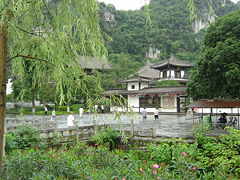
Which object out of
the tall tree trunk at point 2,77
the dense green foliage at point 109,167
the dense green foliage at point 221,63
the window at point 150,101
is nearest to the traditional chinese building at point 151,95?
the window at point 150,101

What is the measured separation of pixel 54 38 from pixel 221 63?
1241 cm

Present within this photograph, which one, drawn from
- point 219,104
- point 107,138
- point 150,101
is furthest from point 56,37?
point 150,101

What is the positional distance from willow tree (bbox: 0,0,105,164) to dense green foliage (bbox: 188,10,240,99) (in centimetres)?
1138

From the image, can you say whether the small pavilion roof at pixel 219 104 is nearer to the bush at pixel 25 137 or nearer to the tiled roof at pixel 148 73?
the bush at pixel 25 137

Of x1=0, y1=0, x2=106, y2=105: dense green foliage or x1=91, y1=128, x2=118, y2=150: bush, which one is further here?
x1=91, y1=128, x2=118, y2=150: bush

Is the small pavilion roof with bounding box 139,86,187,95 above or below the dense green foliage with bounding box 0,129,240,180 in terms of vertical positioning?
above

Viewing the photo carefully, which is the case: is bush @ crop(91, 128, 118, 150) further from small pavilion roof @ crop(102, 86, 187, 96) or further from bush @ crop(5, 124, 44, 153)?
small pavilion roof @ crop(102, 86, 187, 96)

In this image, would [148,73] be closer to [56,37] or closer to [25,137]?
[25,137]

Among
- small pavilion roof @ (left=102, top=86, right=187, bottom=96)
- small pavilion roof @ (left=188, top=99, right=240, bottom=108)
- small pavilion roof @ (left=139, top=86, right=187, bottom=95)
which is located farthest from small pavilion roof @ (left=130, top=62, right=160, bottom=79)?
small pavilion roof @ (left=188, top=99, right=240, bottom=108)

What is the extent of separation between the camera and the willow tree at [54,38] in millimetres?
3396

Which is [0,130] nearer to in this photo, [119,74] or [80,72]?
[80,72]

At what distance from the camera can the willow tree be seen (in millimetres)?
3396

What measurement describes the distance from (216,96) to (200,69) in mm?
1934

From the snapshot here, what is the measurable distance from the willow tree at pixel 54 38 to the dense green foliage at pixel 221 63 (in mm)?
11379
